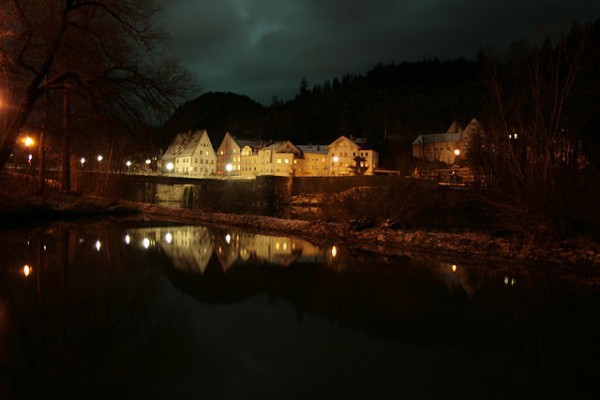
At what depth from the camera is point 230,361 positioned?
17.6 feet

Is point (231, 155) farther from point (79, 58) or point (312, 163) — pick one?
point (79, 58)

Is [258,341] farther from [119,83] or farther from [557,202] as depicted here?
[119,83]

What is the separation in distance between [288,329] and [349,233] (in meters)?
11.5

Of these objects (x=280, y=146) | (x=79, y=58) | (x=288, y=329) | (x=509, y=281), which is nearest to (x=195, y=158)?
(x=280, y=146)

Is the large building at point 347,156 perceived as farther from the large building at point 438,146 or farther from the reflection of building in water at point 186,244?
the reflection of building in water at point 186,244

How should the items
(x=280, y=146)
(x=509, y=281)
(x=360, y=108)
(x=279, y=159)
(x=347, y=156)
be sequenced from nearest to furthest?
1. (x=509, y=281)
2. (x=347, y=156)
3. (x=279, y=159)
4. (x=280, y=146)
5. (x=360, y=108)

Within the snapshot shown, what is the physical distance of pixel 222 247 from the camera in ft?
49.0

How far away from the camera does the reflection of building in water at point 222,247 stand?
1237cm

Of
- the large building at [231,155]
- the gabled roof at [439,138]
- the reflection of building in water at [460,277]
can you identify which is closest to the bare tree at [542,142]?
the reflection of building in water at [460,277]

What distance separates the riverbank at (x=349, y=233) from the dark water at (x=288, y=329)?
150cm

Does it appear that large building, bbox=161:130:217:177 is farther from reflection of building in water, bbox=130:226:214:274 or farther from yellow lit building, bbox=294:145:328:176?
reflection of building in water, bbox=130:226:214:274

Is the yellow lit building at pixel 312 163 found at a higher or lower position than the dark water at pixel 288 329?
higher

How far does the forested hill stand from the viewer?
111438 mm

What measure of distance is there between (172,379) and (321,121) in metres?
120
